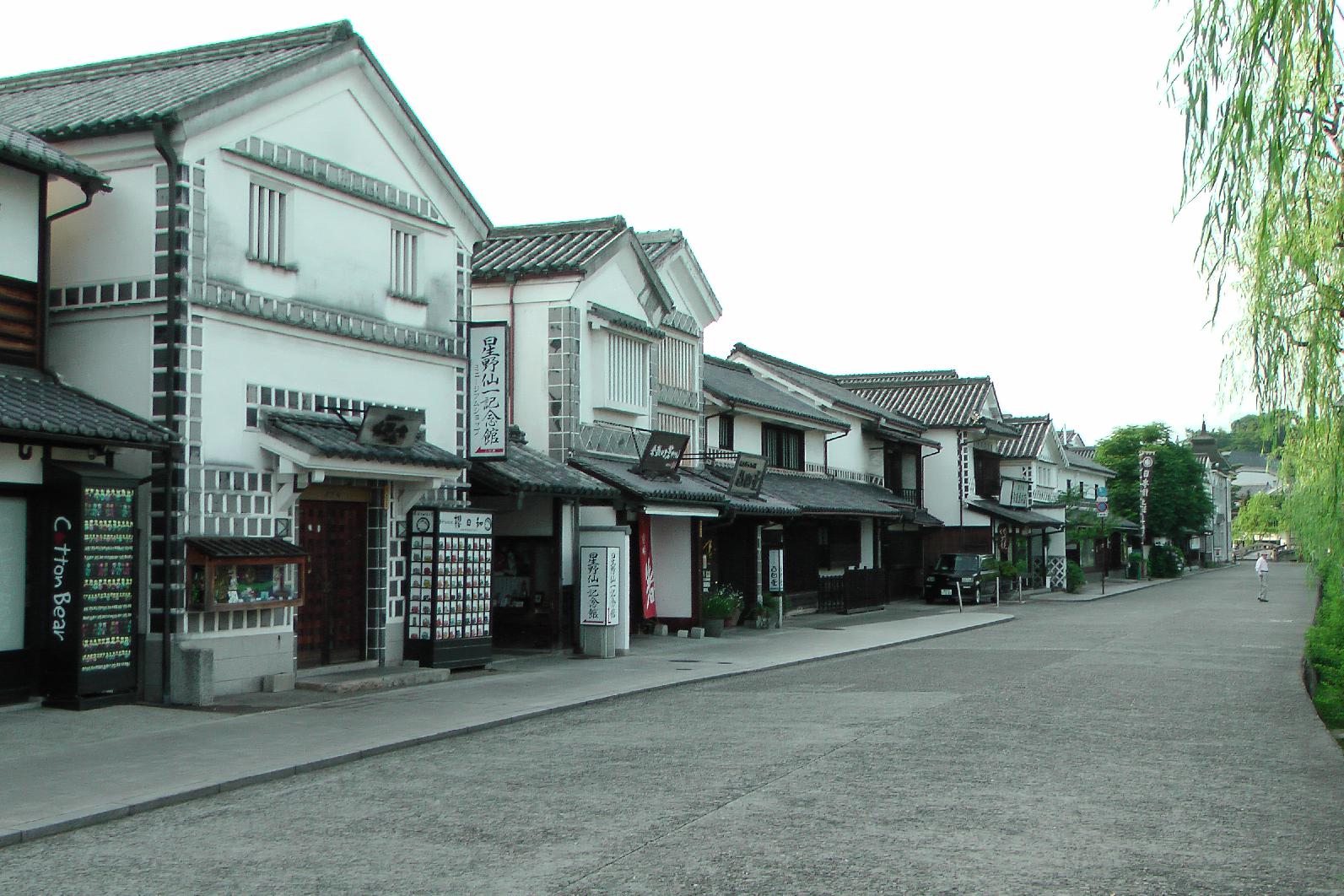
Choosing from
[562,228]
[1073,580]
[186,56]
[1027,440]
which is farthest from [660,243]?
[1027,440]

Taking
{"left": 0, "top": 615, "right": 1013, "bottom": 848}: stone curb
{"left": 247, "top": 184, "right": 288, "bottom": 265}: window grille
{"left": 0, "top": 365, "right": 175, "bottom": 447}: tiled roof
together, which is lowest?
{"left": 0, "top": 615, "right": 1013, "bottom": 848}: stone curb

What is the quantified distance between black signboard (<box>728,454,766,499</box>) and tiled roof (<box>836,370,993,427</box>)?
70.1 ft

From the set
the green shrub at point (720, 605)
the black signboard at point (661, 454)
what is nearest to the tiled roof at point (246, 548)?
the black signboard at point (661, 454)

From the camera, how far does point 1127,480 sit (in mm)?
73688

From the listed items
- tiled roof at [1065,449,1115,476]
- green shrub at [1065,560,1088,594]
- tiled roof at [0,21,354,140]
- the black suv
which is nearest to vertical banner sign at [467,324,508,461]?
tiled roof at [0,21,354,140]

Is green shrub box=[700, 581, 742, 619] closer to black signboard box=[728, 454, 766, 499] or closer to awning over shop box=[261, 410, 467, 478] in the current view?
black signboard box=[728, 454, 766, 499]

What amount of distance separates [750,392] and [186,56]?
19.9 meters

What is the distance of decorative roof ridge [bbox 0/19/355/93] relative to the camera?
55.3ft

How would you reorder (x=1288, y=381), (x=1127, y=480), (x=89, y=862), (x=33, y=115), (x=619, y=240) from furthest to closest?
(x=1127, y=480)
(x=619, y=240)
(x=33, y=115)
(x=1288, y=381)
(x=89, y=862)

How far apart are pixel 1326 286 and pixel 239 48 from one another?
1435cm

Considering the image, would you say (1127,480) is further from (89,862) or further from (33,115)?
(89,862)

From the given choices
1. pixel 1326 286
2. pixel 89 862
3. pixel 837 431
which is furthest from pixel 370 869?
pixel 837 431

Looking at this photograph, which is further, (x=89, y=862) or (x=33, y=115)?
(x=33, y=115)

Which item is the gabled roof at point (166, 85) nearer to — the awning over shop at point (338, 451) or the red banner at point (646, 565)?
the awning over shop at point (338, 451)
